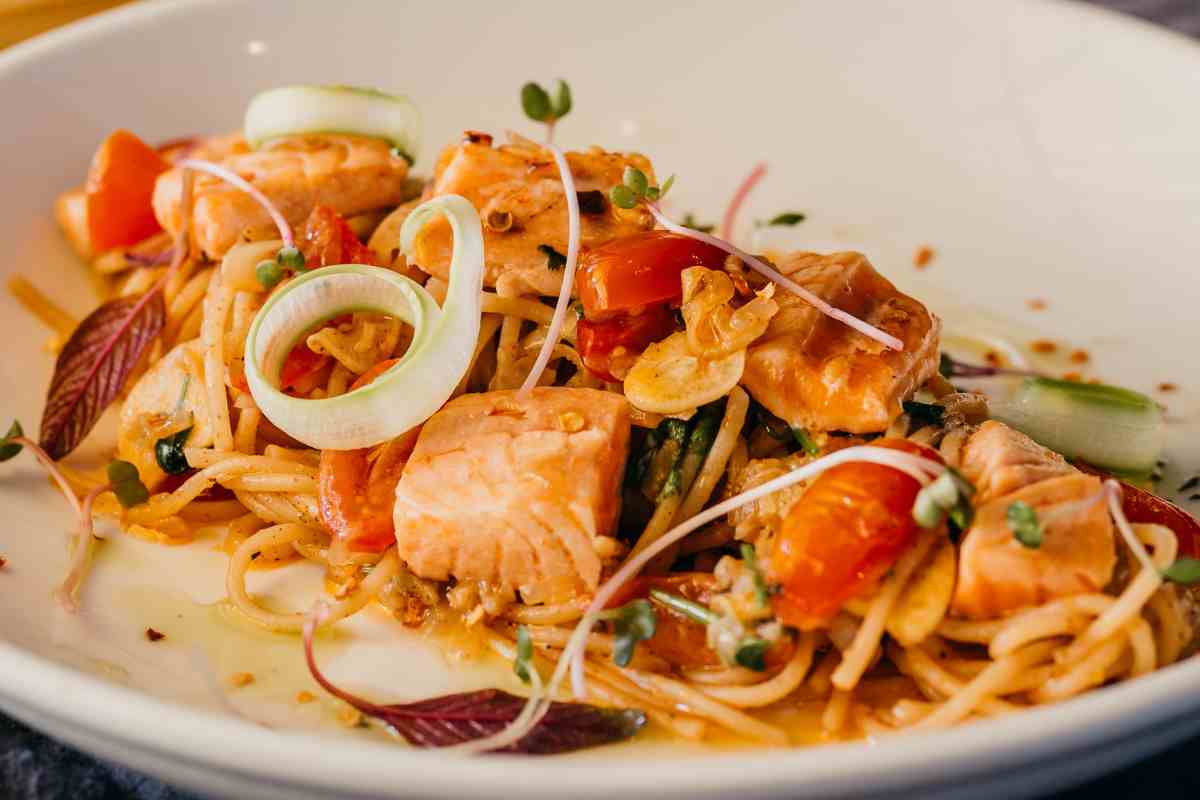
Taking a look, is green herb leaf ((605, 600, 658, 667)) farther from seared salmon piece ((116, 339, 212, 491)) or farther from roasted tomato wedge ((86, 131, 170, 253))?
roasted tomato wedge ((86, 131, 170, 253))

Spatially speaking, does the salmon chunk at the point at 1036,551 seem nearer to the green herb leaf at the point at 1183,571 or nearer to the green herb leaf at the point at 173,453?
the green herb leaf at the point at 1183,571

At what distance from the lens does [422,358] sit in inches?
157

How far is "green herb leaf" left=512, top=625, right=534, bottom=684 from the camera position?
375 centimetres

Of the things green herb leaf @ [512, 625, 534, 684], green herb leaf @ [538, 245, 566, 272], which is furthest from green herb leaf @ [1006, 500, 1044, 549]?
green herb leaf @ [538, 245, 566, 272]

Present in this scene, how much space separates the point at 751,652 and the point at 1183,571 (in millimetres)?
1162

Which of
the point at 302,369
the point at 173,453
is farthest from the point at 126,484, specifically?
the point at 302,369

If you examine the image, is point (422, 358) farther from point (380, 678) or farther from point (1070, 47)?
point (1070, 47)

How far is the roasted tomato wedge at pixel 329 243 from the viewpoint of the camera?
4836 millimetres

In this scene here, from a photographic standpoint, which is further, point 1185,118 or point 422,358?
point 1185,118

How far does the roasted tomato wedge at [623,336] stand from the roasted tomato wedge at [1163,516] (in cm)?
153

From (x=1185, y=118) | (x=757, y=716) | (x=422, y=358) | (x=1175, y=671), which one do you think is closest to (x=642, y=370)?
(x=422, y=358)

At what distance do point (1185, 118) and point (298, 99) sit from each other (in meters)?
4.02

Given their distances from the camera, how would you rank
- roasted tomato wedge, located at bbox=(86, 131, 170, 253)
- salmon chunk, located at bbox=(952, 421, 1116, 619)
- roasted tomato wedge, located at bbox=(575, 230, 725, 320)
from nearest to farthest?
salmon chunk, located at bbox=(952, 421, 1116, 619) < roasted tomato wedge, located at bbox=(575, 230, 725, 320) < roasted tomato wedge, located at bbox=(86, 131, 170, 253)

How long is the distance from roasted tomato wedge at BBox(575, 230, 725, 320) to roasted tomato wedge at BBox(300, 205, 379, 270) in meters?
1.07
